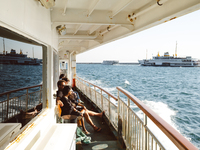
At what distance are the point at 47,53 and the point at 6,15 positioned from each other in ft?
5.20

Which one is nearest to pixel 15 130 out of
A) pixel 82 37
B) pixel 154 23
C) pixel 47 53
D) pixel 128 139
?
pixel 47 53

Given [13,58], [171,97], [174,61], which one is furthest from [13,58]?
[174,61]

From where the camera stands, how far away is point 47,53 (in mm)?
2693

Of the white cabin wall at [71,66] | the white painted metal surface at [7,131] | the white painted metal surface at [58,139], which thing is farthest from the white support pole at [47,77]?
the white cabin wall at [71,66]

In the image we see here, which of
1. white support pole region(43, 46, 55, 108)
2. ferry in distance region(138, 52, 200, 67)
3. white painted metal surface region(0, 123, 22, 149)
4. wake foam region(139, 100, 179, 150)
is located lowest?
wake foam region(139, 100, 179, 150)

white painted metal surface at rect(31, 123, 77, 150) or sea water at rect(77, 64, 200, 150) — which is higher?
white painted metal surface at rect(31, 123, 77, 150)

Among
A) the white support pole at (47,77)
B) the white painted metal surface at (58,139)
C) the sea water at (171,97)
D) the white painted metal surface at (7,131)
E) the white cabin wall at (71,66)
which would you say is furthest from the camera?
the sea water at (171,97)

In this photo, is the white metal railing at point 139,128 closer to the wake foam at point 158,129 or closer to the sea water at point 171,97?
the wake foam at point 158,129

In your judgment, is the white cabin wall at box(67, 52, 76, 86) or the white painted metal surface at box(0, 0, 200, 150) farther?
the white cabin wall at box(67, 52, 76, 86)

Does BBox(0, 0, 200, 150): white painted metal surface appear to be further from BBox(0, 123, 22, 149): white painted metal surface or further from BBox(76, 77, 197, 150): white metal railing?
BBox(76, 77, 197, 150): white metal railing

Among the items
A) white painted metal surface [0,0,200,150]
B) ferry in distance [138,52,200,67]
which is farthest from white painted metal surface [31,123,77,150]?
ferry in distance [138,52,200,67]

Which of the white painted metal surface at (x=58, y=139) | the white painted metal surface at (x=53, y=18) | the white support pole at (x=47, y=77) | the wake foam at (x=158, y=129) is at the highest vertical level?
the white painted metal surface at (x=53, y=18)

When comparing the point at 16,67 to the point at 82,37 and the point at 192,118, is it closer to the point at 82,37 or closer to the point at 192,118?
the point at 82,37

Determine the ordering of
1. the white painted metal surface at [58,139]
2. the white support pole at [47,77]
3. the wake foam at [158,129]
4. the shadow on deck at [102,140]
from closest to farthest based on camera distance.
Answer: the white painted metal surface at [58,139] → the white support pole at [47,77] → the shadow on deck at [102,140] → the wake foam at [158,129]
